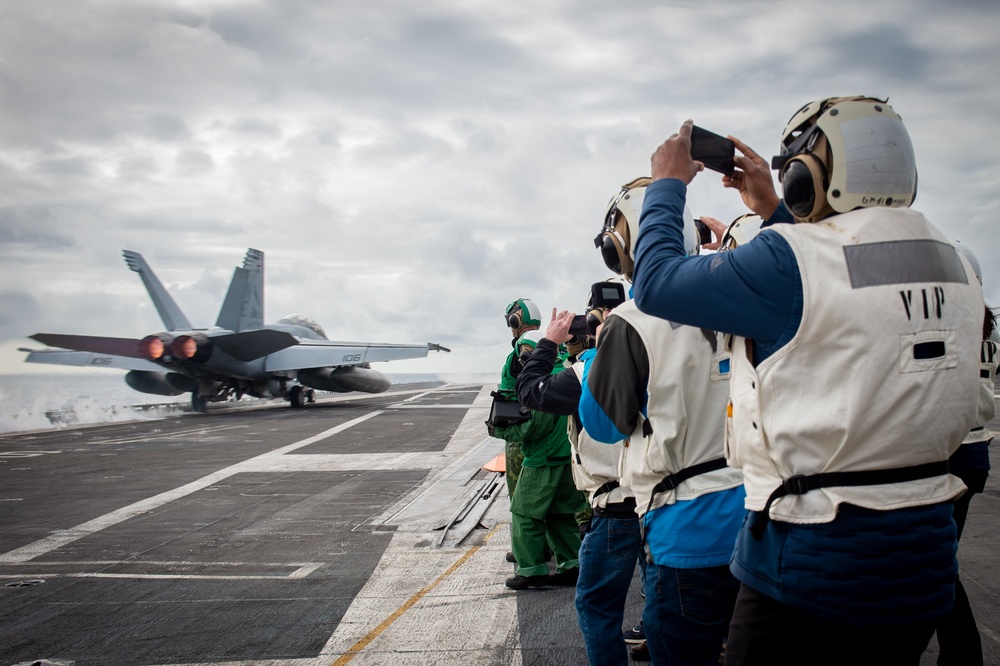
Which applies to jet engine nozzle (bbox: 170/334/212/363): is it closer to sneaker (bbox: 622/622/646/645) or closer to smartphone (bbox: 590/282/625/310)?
sneaker (bbox: 622/622/646/645)

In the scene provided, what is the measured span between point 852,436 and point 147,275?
30.7 meters

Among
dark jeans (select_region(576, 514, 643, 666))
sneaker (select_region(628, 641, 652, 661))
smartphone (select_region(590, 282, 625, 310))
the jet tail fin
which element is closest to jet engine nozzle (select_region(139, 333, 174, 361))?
the jet tail fin

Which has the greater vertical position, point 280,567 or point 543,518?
point 543,518

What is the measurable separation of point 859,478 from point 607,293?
4.83ft

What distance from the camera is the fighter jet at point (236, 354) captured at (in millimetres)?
25234

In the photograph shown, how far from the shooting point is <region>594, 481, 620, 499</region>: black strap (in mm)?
3611

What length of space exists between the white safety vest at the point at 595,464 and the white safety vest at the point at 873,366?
5.67 feet

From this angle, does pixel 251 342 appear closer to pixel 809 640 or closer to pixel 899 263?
pixel 809 640

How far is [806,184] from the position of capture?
2.04m

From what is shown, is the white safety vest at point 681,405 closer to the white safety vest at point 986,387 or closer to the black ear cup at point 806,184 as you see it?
the black ear cup at point 806,184

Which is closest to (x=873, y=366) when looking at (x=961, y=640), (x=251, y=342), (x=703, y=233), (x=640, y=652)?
(x=961, y=640)

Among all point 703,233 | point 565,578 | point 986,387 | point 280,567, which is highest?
point 703,233

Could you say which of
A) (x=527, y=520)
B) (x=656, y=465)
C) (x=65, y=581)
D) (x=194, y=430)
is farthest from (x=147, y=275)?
(x=656, y=465)

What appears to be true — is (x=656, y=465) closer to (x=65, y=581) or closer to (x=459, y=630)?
(x=459, y=630)
